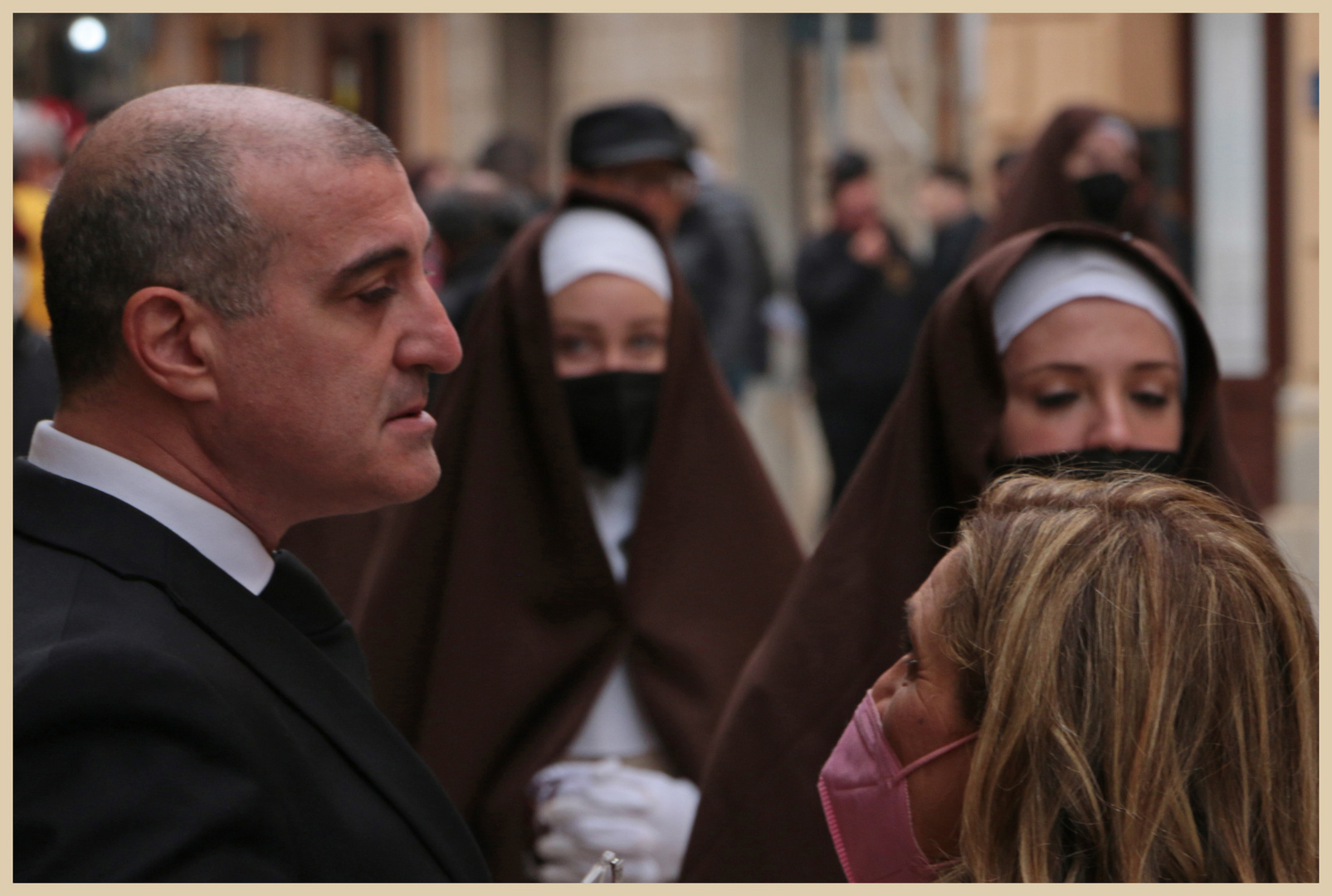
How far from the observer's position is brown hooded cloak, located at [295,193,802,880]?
2.88m

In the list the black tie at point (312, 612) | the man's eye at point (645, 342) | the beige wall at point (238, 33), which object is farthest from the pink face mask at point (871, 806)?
the beige wall at point (238, 33)

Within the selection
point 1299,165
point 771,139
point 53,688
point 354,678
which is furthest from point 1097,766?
point 771,139

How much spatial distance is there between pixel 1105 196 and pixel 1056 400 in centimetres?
171

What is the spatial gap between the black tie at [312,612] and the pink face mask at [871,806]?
56 cm

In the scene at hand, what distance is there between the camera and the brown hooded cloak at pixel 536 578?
9.45 ft

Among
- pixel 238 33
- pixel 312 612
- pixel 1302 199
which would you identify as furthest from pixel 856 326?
pixel 238 33

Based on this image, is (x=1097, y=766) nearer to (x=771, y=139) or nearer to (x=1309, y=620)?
(x=1309, y=620)

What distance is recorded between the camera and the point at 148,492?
156 centimetres

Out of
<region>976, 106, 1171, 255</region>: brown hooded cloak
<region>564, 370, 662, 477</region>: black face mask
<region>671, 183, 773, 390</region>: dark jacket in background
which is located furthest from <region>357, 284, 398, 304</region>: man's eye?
<region>671, 183, 773, 390</region>: dark jacket in background

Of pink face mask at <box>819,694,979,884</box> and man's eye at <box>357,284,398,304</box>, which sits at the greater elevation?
man's eye at <box>357,284,398,304</box>

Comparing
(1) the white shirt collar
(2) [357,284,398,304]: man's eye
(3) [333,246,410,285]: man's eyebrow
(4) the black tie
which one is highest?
(3) [333,246,410,285]: man's eyebrow

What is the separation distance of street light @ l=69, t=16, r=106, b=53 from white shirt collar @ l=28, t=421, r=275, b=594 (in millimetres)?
14461

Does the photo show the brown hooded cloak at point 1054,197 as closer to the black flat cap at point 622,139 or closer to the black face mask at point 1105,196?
the black face mask at point 1105,196

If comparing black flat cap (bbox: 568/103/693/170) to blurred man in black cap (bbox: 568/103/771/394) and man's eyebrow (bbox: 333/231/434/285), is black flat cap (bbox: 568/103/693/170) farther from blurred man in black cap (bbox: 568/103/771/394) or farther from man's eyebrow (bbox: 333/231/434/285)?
man's eyebrow (bbox: 333/231/434/285)
